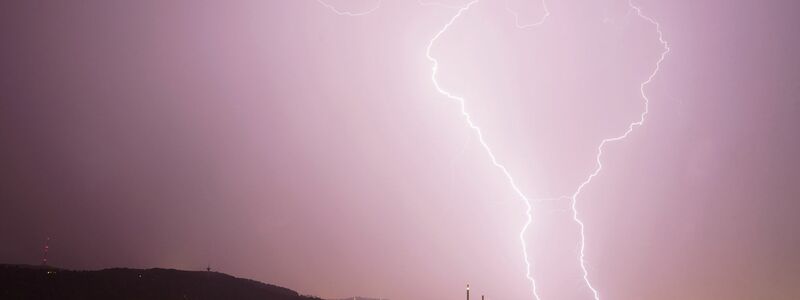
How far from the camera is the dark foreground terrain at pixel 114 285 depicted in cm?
2688

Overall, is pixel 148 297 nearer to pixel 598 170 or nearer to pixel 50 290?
pixel 50 290

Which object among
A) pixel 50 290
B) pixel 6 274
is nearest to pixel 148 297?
pixel 50 290

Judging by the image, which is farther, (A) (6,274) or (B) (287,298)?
(B) (287,298)

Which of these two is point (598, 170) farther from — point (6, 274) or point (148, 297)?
point (6, 274)

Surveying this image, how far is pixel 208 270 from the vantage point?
4747 centimetres

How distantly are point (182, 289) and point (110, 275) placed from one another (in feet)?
14.2

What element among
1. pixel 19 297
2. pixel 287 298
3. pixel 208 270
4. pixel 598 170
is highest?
pixel 598 170

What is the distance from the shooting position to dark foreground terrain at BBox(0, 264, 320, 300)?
2688 centimetres

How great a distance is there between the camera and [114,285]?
99.0 feet

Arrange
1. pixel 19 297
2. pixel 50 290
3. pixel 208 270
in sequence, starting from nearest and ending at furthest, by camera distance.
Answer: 1. pixel 19 297
2. pixel 50 290
3. pixel 208 270

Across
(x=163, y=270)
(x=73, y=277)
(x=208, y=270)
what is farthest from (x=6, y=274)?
(x=208, y=270)

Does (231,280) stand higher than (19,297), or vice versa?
(231,280)

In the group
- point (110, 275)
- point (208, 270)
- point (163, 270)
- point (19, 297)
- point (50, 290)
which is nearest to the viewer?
point (19, 297)

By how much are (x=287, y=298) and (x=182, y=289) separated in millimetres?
6893
